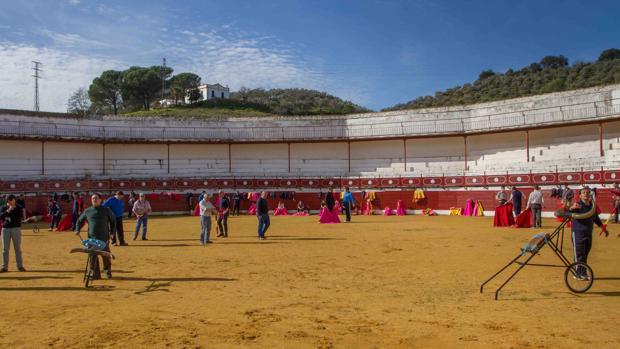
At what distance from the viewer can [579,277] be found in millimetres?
7926

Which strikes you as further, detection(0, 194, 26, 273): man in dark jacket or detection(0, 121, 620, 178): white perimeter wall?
detection(0, 121, 620, 178): white perimeter wall

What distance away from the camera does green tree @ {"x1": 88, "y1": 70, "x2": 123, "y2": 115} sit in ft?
238

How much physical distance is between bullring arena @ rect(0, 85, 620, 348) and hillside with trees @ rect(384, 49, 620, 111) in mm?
24084

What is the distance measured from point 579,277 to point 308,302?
456 centimetres

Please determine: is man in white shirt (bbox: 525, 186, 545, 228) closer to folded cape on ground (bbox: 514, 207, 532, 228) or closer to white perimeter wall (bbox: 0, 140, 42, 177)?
folded cape on ground (bbox: 514, 207, 532, 228)

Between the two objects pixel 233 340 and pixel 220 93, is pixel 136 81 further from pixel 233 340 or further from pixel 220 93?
pixel 233 340

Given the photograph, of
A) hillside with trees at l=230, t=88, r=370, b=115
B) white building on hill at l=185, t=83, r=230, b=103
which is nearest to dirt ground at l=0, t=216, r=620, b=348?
hillside with trees at l=230, t=88, r=370, b=115

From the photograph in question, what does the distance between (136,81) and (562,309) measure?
7404 cm

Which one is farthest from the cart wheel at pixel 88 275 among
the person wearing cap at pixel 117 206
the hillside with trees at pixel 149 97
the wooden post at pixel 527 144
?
the hillside with trees at pixel 149 97

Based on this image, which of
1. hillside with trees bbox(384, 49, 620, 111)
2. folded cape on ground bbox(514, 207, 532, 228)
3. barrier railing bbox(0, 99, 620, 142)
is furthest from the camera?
hillside with trees bbox(384, 49, 620, 111)

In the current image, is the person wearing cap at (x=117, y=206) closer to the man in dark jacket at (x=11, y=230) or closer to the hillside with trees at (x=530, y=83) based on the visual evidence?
the man in dark jacket at (x=11, y=230)

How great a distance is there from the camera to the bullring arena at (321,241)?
615 cm

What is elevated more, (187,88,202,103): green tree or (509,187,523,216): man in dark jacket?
(187,88,202,103): green tree

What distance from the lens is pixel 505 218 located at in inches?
773
